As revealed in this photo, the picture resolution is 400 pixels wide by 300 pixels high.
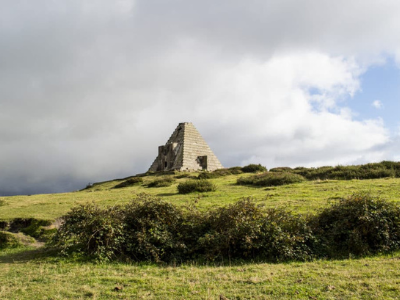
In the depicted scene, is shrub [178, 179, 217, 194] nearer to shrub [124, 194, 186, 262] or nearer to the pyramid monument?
shrub [124, 194, 186, 262]

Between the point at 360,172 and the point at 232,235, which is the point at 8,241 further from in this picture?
the point at 360,172

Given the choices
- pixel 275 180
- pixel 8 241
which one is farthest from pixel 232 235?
pixel 275 180

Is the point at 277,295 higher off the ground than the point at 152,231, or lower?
lower

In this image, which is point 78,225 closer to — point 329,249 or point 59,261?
point 59,261

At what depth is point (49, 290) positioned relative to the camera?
7.78 meters

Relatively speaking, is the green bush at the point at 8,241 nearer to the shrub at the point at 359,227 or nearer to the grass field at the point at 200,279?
the grass field at the point at 200,279

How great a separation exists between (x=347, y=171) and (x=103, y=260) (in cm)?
2318

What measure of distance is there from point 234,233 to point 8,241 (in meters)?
9.42

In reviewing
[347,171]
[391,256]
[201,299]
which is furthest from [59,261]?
[347,171]

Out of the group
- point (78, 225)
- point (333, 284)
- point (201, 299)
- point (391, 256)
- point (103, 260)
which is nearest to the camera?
point (201, 299)

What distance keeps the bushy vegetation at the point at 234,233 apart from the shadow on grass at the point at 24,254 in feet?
1.54

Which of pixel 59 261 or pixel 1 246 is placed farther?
pixel 1 246

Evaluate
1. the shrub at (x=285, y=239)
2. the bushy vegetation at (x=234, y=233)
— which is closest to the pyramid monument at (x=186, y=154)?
the bushy vegetation at (x=234, y=233)

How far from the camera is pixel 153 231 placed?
11.6m
